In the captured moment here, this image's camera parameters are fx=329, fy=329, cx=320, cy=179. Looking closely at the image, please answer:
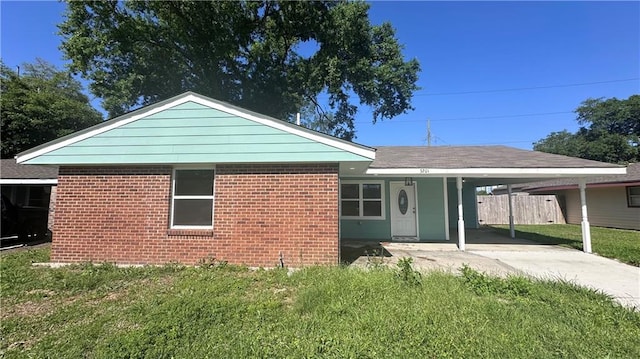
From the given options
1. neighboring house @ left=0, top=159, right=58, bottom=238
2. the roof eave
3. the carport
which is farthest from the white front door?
neighboring house @ left=0, top=159, right=58, bottom=238

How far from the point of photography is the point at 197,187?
7.80m

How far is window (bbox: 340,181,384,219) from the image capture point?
39.7 feet

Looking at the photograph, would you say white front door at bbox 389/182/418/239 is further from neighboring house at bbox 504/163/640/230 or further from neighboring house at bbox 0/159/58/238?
neighboring house at bbox 0/159/58/238

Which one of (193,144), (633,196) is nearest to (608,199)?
(633,196)

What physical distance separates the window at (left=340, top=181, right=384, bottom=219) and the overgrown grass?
19.1 ft

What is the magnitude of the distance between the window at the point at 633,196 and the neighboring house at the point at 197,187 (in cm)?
1801

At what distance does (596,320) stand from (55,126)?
3154 cm

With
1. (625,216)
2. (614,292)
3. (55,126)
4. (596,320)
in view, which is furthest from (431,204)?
(55,126)

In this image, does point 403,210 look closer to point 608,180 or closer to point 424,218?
point 424,218

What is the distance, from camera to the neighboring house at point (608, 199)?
55.4ft

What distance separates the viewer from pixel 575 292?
17.7 ft

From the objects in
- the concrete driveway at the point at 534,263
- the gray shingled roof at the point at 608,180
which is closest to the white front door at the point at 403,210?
the concrete driveway at the point at 534,263

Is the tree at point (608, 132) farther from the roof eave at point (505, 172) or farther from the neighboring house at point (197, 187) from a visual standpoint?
the neighboring house at point (197, 187)

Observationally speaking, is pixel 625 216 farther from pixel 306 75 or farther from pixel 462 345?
pixel 462 345
